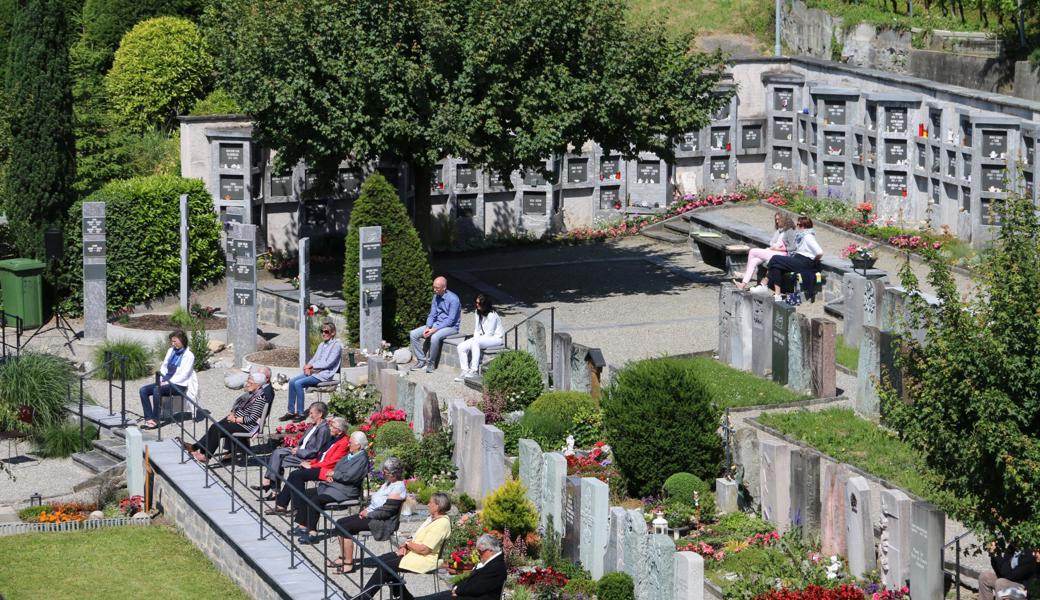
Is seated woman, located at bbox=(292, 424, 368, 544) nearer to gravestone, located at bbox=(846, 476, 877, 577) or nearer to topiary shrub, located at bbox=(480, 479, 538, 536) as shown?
topiary shrub, located at bbox=(480, 479, 538, 536)

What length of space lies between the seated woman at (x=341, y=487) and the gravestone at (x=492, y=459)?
1597 mm

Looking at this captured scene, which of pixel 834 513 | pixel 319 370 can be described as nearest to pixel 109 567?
pixel 319 370

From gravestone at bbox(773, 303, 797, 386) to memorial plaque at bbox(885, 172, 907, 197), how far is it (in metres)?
11.6

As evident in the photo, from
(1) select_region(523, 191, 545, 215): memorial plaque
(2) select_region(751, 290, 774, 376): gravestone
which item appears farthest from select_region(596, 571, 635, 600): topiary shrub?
(1) select_region(523, 191, 545, 215): memorial plaque

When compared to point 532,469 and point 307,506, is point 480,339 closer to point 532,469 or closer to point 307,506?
point 532,469

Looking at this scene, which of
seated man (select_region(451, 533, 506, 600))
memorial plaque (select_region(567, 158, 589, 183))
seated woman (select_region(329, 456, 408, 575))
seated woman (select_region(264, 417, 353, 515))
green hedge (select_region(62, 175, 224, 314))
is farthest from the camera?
memorial plaque (select_region(567, 158, 589, 183))

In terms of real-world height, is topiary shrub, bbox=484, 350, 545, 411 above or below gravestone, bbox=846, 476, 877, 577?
above

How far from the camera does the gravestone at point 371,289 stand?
87.3 ft

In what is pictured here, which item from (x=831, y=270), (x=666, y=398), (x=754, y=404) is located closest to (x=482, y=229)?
(x=831, y=270)

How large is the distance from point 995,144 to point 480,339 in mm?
12119

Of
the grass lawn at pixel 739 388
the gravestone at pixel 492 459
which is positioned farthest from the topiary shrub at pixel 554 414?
the grass lawn at pixel 739 388

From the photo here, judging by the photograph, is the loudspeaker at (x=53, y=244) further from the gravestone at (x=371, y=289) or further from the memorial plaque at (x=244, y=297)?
the gravestone at (x=371, y=289)

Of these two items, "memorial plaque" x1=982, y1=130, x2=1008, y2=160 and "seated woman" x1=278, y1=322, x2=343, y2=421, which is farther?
"memorial plaque" x1=982, y1=130, x2=1008, y2=160

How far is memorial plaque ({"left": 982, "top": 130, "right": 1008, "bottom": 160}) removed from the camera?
3262 cm
